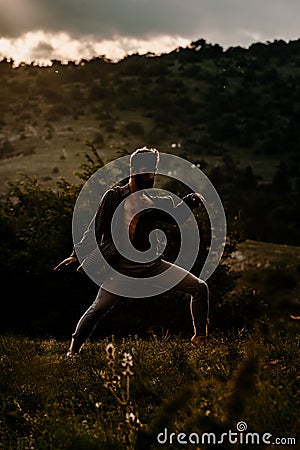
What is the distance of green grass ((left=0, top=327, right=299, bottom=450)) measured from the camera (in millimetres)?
4523

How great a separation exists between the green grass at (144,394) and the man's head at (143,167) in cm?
178

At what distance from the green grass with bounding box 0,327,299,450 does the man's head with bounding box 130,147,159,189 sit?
178cm

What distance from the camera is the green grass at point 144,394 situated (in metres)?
4.52

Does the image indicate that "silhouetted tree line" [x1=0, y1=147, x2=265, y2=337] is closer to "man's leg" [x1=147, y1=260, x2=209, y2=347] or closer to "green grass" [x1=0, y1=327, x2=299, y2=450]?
"man's leg" [x1=147, y1=260, x2=209, y2=347]

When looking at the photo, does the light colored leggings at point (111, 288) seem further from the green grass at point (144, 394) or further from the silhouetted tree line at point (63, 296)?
the silhouetted tree line at point (63, 296)

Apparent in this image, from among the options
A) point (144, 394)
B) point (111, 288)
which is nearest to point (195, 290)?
point (111, 288)

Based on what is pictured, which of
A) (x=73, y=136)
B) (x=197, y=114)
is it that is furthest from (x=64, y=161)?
(x=197, y=114)

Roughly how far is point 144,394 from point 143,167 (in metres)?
2.53

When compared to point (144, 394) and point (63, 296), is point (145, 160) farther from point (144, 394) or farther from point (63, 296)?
point (63, 296)

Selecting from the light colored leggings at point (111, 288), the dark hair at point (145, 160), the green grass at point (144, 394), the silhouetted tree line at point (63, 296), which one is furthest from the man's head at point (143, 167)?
the silhouetted tree line at point (63, 296)

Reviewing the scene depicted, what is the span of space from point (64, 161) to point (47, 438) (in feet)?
167

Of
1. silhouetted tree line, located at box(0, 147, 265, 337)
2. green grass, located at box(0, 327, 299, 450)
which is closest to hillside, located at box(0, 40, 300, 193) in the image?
silhouetted tree line, located at box(0, 147, 265, 337)

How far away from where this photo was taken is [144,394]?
593cm

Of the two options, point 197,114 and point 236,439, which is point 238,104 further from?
point 236,439
